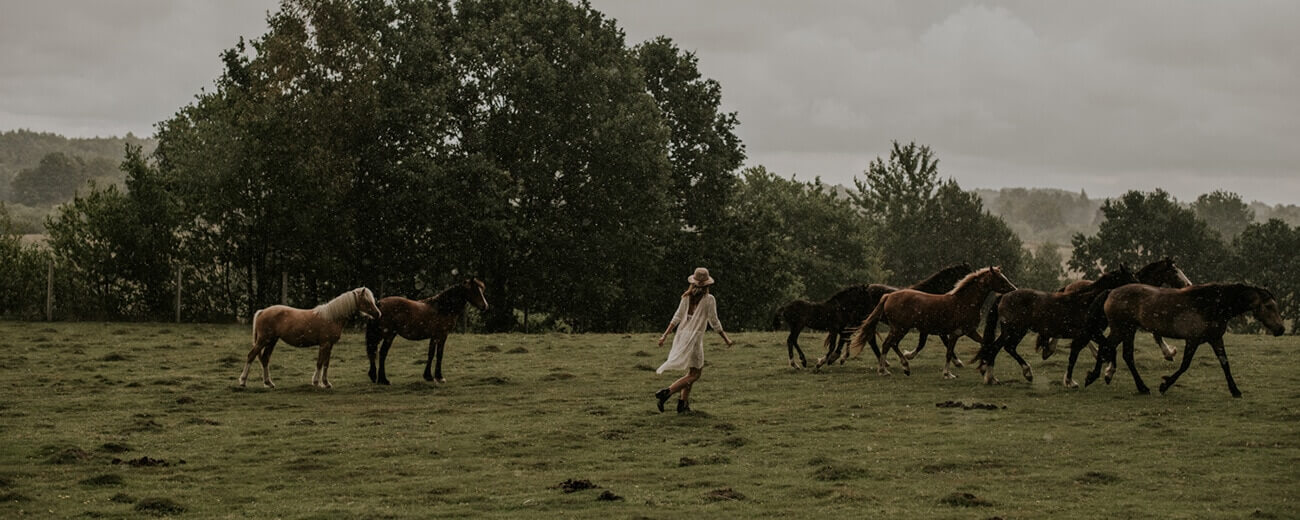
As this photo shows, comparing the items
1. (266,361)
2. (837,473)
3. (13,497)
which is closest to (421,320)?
(266,361)

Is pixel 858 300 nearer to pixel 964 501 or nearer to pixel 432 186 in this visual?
pixel 964 501

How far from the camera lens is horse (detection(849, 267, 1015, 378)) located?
75.8ft

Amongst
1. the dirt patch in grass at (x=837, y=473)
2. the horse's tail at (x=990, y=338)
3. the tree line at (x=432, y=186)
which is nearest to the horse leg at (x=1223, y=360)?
the horse's tail at (x=990, y=338)

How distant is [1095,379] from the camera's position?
22141mm

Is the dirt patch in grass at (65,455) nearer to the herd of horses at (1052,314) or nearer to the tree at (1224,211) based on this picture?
the herd of horses at (1052,314)

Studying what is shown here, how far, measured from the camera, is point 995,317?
22750 millimetres

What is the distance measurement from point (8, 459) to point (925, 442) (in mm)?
11960

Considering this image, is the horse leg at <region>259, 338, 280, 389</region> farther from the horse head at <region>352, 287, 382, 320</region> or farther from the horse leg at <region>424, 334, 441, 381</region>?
the horse leg at <region>424, 334, 441, 381</region>

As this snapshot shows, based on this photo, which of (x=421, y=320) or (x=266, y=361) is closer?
(x=266, y=361)

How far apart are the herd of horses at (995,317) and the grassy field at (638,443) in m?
0.69

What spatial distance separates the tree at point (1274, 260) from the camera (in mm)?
76250

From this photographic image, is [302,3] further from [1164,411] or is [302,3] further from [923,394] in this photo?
[1164,411]

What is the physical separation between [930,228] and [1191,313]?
248 feet

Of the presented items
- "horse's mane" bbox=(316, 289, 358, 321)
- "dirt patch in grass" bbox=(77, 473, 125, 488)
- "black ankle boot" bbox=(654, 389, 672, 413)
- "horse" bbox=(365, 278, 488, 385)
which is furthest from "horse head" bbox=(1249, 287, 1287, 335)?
"dirt patch in grass" bbox=(77, 473, 125, 488)
